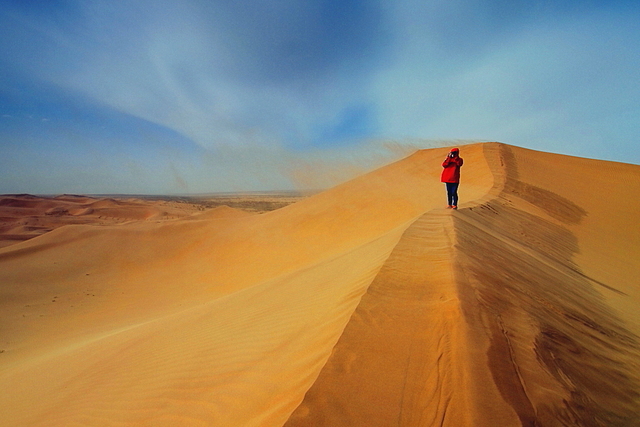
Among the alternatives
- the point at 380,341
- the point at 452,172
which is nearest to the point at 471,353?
the point at 380,341

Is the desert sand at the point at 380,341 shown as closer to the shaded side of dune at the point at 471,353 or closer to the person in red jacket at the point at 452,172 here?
the shaded side of dune at the point at 471,353

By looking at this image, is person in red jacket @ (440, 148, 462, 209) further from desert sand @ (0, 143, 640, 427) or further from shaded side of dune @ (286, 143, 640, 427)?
shaded side of dune @ (286, 143, 640, 427)

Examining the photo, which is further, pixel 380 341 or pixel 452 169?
pixel 452 169

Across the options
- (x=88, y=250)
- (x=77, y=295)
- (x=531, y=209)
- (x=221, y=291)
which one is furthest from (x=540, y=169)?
(x=88, y=250)

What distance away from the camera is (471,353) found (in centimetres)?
224

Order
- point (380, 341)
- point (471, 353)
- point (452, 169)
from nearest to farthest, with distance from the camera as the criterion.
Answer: point (471, 353)
point (380, 341)
point (452, 169)

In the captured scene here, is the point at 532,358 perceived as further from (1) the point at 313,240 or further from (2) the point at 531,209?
(2) the point at 531,209

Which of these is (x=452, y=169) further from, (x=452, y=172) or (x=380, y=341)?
(x=380, y=341)

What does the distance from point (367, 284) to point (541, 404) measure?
179 cm

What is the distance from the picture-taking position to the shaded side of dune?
6.12 feet

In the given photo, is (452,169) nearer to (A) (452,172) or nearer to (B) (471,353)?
(A) (452,172)

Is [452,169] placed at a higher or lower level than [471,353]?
higher

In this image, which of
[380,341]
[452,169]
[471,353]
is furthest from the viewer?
[452,169]

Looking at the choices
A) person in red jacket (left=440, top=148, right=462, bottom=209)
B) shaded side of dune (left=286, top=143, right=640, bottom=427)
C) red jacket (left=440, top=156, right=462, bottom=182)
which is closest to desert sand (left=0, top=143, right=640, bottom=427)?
shaded side of dune (left=286, top=143, right=640, bottom=427)
